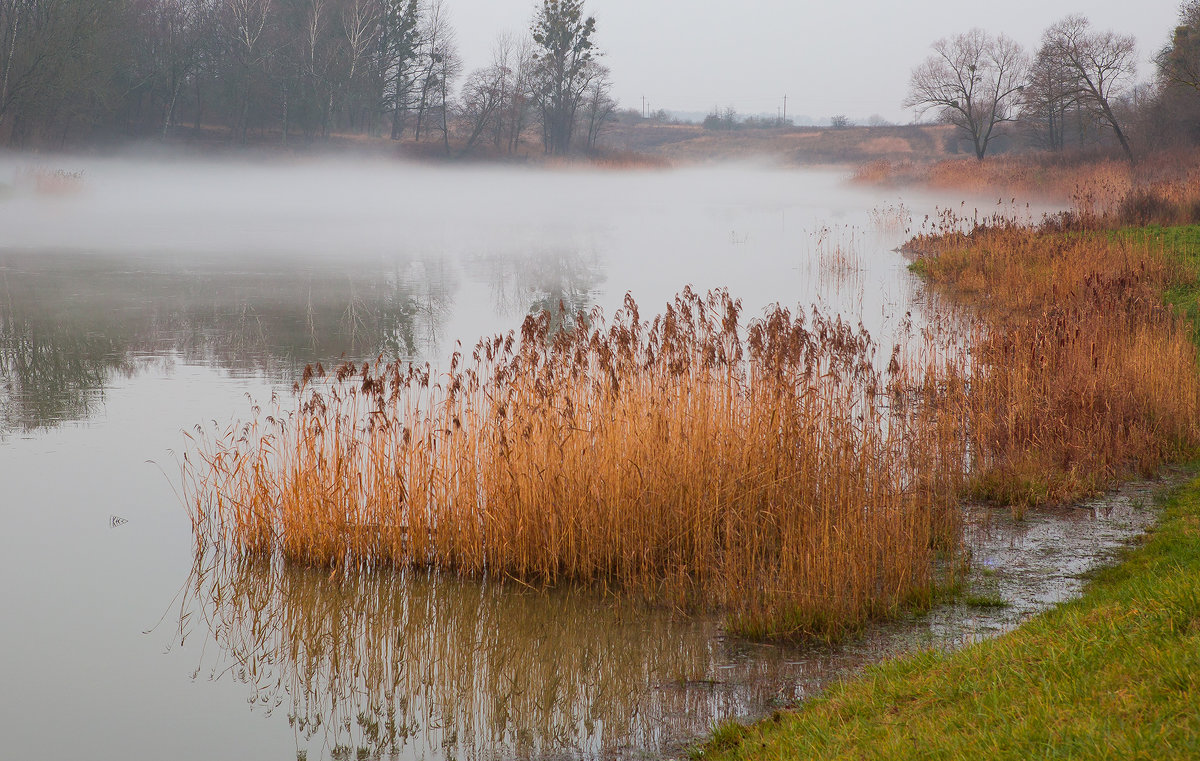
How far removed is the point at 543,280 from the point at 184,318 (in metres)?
7.49

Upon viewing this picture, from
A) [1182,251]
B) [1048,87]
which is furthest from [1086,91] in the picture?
[1182,251]

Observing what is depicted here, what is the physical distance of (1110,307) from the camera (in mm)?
11062

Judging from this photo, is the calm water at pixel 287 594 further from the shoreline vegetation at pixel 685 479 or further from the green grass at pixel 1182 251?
the green grass at pixel 1182 251

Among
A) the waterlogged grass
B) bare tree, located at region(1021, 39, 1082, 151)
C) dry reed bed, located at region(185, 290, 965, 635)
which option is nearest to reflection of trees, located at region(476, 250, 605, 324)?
dry reed bed, located at region(185, 290, 965, 635)

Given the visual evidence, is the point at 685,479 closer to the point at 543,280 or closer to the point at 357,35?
the point at 543,280

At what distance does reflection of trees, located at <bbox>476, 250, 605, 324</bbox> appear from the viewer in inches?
691

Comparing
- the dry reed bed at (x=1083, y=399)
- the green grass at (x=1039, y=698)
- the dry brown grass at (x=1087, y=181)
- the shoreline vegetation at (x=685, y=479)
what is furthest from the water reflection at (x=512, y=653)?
the dry brown grass at (x=1087, y=181)

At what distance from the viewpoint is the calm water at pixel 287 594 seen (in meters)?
4.84

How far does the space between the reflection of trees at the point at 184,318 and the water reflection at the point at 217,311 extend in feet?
0.08

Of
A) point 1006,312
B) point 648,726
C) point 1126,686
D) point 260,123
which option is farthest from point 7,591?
point 260,123

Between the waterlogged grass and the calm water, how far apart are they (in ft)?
2.28

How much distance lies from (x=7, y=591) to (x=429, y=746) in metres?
3.32

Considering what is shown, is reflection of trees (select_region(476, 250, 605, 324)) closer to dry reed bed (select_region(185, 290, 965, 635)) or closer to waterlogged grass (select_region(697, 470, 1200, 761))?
dry reed bed (select_region(185, 290, 965, 635))

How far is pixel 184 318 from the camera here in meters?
16.0
